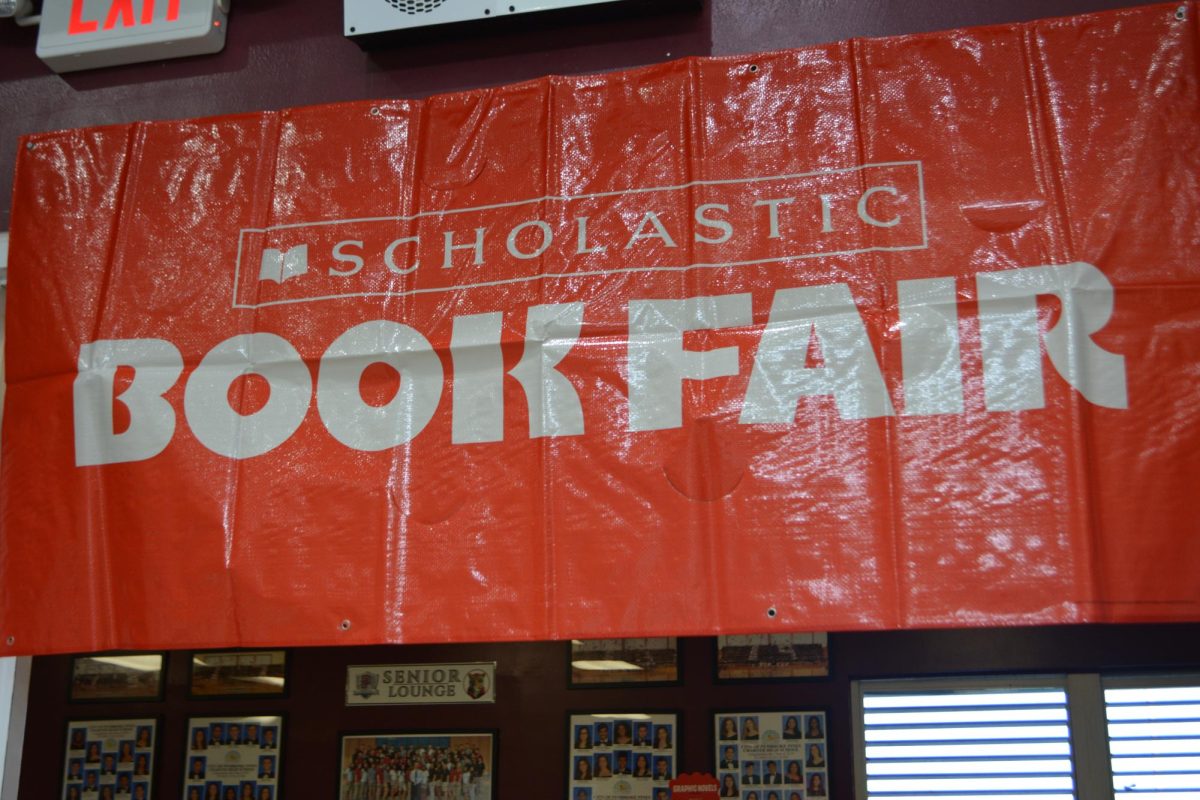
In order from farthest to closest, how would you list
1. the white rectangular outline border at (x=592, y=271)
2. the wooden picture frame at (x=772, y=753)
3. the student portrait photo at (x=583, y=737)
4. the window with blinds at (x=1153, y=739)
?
the student portrait photo at (x=583, y=737) → the wooden picture frame at (x=772, y=753) → the window with blinds at (x=1153, y=739) → the white rectangular outline border at (x=592, y=271)

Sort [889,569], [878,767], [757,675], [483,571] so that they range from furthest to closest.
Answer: [757,675], [878,767], [483,571], [889,569]

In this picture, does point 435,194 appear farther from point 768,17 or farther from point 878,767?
point 878,767

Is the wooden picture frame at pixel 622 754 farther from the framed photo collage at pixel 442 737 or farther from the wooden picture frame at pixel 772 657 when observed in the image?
the wooden picture frame at pixel 772 657

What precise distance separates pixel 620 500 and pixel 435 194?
74 centimetres

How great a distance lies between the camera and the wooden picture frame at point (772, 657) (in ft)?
14.2

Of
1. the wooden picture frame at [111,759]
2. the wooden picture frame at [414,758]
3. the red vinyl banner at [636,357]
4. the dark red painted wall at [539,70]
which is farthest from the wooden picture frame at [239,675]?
the red vinyl banner at [636,357]

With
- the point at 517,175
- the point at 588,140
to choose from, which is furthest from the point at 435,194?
the point at 588,140

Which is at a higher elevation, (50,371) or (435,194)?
(435,194)

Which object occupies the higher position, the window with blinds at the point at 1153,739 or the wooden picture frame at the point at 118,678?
the wooden picture frame at the point at 118,678

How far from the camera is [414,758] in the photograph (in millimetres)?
4559

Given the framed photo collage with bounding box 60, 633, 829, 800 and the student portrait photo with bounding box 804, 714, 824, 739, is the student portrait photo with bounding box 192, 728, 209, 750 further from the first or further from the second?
the student portrait photo with bounding box 804, 714, 824, 739

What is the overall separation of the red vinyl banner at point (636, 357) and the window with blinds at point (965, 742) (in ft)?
7.03

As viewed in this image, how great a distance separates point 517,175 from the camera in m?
2.42

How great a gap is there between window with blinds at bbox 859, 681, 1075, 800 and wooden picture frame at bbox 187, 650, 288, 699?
2242mm
